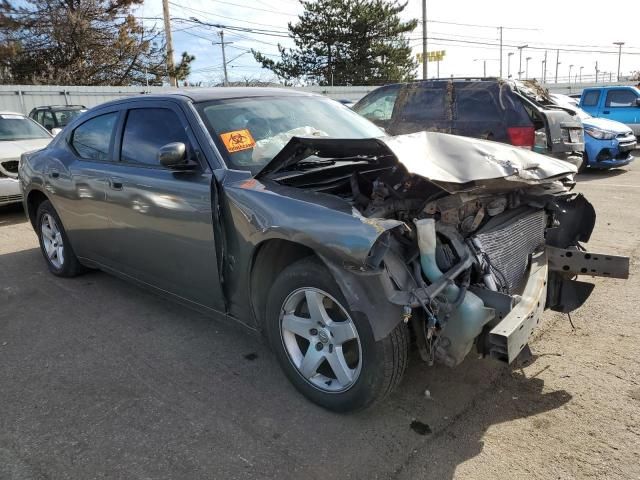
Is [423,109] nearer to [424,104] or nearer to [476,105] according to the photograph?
[424,104]

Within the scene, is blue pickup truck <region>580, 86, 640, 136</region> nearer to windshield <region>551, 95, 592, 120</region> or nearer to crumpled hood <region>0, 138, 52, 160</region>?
windshield <region>551, 95, 592, 120</region>

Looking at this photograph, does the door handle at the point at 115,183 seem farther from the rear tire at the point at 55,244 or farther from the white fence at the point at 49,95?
the white fence at the point at 49,95

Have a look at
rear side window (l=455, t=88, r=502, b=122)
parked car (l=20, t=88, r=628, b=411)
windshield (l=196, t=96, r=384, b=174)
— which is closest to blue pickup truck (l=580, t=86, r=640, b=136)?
rear side window (l=455, t=88, r=502, b=122)

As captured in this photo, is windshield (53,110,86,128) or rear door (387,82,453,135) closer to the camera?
rear door (387,82,453,135)

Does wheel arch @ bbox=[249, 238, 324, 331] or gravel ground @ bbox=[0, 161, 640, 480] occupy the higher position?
wheel arch @ bbox=[249, 238, 324, 331]

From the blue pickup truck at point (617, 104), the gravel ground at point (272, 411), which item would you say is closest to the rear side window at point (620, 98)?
the blue pickup truck at point (617, 104)

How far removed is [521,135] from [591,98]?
30.3ft

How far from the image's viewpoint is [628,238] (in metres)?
5.75

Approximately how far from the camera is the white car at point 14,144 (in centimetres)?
803

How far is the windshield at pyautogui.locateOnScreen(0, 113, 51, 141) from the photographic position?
9.12 metres

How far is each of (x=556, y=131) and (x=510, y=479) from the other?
7.14m

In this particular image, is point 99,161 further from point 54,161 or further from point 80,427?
point 80,427

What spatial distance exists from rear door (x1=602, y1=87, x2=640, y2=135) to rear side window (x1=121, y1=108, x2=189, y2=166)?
15021 mm

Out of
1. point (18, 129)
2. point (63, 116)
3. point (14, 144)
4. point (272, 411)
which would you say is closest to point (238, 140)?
point (272, 411)
